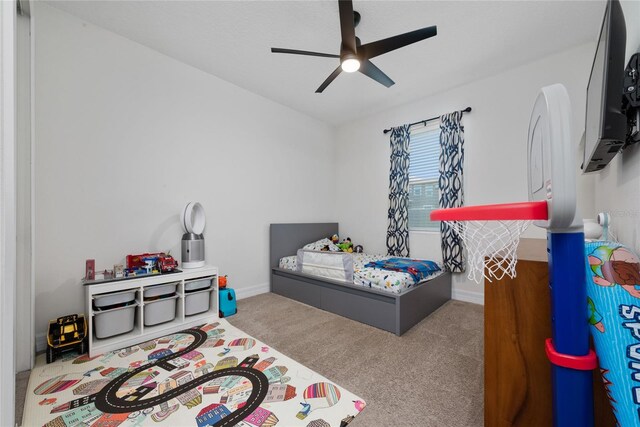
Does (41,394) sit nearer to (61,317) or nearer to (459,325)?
(61,317)

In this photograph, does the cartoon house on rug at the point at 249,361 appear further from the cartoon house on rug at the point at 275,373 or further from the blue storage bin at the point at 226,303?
the blue storage bin at the point at 226,303

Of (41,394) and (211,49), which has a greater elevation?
(211,49)

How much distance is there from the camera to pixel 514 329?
102 cm

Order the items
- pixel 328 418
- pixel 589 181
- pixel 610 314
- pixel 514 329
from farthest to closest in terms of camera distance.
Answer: pixel 589 181, pixel 328 418, pixel 514 329, pixel 610 314

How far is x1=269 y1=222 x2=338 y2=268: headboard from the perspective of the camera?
A: 360 cm

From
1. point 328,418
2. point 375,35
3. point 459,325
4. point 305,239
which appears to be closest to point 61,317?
point 328,418

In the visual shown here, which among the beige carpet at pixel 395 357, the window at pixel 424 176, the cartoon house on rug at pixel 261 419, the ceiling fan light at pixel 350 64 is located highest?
the ceiling fan light at pixel 350 64

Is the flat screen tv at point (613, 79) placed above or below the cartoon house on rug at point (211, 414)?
above

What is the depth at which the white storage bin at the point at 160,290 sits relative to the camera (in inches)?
86.6

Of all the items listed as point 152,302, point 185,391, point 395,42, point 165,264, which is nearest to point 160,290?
point 152,302

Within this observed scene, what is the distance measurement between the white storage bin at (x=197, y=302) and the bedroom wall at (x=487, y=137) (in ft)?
8.34

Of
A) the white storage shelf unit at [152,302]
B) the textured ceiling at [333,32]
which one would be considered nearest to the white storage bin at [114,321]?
the white storage shelf unit at [152,302]

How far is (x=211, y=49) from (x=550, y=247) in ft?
10.3

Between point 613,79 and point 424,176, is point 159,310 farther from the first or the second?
point 424,176
